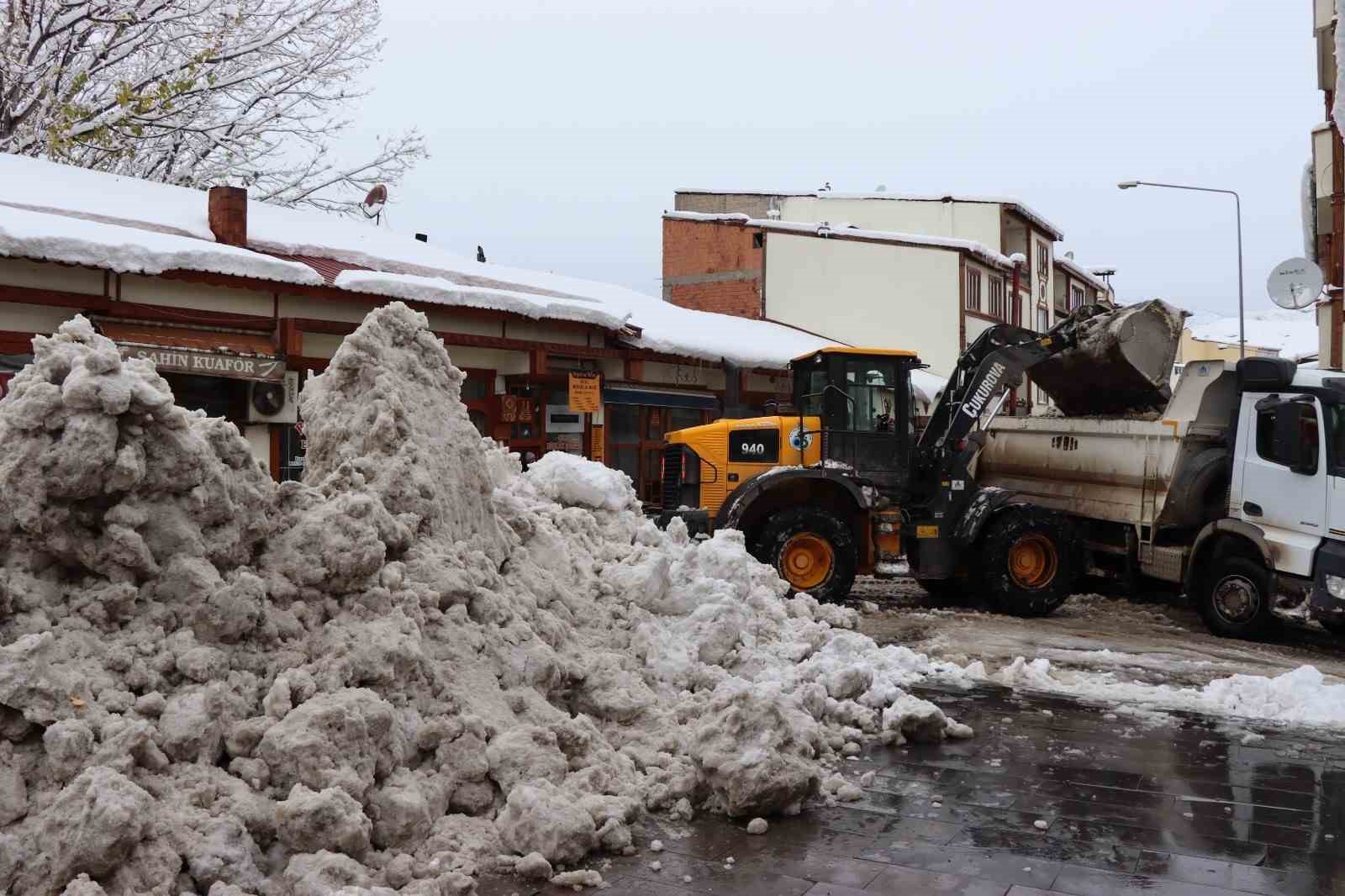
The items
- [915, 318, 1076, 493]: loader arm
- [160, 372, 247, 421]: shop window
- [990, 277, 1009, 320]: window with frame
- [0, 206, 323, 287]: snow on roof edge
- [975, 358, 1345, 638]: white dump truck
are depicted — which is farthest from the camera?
[990, 277, 1009, 320]: window with frame

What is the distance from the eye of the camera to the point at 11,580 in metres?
4.39

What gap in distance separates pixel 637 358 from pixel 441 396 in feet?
33.9

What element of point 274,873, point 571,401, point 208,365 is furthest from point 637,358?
point 274,873

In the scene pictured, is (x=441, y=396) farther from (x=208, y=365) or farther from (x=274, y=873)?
(x=208, y=365)

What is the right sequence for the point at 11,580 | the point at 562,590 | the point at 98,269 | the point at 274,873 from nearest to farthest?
1. the point at 274,873
2. the point at 11,580
3. the point at 562,590
4. the point at 98,269

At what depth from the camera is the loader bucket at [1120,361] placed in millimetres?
12016

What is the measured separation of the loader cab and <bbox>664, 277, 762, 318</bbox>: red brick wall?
54.7 feet

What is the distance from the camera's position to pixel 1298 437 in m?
9.90

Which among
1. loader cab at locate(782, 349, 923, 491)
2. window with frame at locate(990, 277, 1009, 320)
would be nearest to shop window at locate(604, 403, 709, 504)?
loader cab at locate(782, 349, 923, 491)

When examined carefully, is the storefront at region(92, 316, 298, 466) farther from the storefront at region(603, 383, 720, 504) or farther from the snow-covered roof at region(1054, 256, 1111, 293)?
the snow-covered roof at region(1054, 256, 1111, 293)

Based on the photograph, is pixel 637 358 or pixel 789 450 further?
pixel 637 358

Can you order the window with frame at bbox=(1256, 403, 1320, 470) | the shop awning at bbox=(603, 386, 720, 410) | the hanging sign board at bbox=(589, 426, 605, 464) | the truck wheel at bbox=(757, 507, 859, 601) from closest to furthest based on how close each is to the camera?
1. the window with frame at bbox=(1256, 403, 1320, 470)
2. the truck wheel at bbox=(757, 507, 859, 601)
3. the hanging sign board at bbox=(589, 426, 605, 464)
4. the shop awning at bbox=(603, 386, 720, 410)

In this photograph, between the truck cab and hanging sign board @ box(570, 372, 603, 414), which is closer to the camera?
the truck cab

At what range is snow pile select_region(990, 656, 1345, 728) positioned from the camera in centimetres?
707
